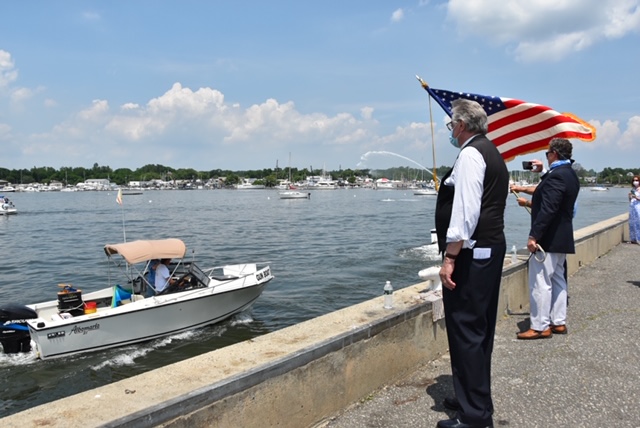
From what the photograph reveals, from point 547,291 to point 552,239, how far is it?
652mm

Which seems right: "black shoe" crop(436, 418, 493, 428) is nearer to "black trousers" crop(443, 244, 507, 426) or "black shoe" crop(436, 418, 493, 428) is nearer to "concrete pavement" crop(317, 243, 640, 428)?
"black trousers" crop(443, 244, 507, 426)

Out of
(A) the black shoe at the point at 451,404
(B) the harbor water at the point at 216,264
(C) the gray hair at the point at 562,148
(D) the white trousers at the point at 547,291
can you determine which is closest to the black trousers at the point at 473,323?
(A) the black shoe at the point at 451,404

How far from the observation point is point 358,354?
4516 mm

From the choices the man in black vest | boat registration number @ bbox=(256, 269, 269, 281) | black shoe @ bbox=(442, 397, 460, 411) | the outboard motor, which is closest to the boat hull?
boat registration number @ bbox=(256, 269, 269, 281)

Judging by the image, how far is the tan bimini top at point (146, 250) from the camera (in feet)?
39.2

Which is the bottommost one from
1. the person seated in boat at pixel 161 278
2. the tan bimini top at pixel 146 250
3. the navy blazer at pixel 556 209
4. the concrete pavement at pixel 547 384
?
the person seated in boat at pixel 161 278

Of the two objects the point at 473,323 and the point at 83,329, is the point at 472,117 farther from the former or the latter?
the point at 83,329

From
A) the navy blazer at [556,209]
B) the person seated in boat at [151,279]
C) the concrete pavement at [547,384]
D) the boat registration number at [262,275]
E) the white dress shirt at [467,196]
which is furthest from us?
the boat registration number at [262,275]

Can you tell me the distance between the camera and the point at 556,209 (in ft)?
19.3

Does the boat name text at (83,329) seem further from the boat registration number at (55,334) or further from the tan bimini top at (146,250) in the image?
the tan bimini top at (146,250)

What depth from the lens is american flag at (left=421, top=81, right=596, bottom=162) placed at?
820cm

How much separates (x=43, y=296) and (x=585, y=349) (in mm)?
19452

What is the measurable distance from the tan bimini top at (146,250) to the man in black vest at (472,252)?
9608mm

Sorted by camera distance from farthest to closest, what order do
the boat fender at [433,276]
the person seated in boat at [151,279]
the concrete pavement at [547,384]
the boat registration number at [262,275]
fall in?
the boat registration number at [262,275], the person seated in boat at [151,279], the boat fender at [433,276], the concrete pavement at [547,384]
